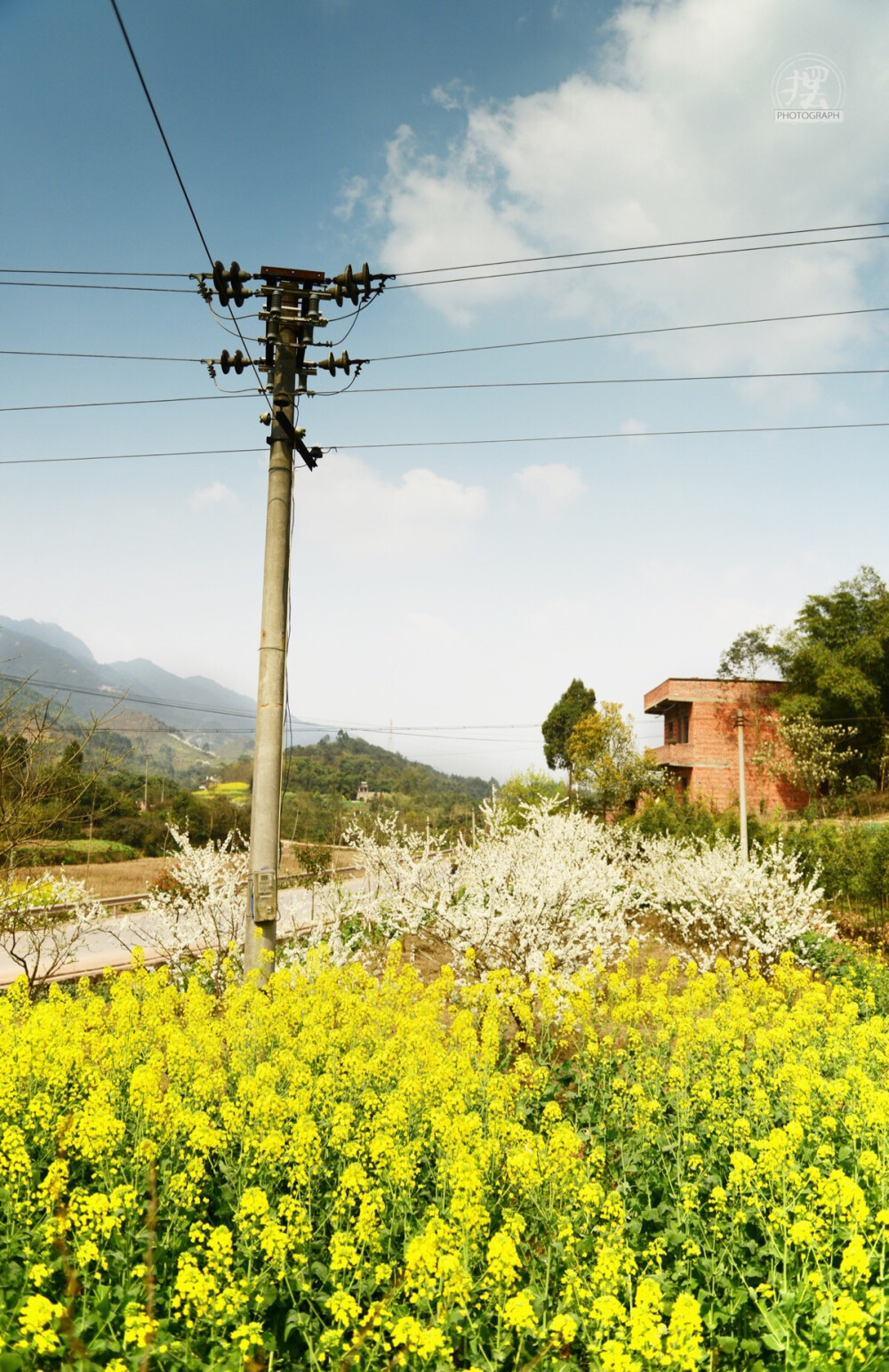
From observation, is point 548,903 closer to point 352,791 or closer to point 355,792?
point 352,791

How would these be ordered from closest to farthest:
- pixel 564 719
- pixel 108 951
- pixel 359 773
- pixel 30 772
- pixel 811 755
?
1. pixel 30 772
2. pixel 108 951
3. pixel 811 755
4. pixel 564 719
5. pixel 359 773

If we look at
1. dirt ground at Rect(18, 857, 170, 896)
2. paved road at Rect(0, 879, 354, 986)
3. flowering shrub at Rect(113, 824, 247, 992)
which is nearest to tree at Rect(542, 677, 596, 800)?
dirt ground at Rect(18, 857, 170, 896)

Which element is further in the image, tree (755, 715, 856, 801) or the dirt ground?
tree (755, 715, 856, 801)

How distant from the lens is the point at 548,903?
8141mm

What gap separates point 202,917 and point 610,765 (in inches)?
1134

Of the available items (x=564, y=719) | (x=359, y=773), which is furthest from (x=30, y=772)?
(x=359, y=773)

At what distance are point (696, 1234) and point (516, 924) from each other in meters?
4.45

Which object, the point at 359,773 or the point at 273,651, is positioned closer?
the point at 273,651

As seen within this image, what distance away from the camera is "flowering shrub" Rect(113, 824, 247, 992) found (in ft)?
29.8

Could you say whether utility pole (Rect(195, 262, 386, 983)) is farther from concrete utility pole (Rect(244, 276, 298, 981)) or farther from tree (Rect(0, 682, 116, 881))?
tree (Rect(0, 682, 116, 881))

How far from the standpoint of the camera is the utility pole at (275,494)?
678 cm

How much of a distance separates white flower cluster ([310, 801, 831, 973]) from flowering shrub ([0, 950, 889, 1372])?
2.51 meters

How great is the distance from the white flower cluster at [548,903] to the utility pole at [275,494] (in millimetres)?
2209

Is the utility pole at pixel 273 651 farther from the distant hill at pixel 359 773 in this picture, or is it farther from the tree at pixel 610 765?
the distant hill at pixel 359 773
